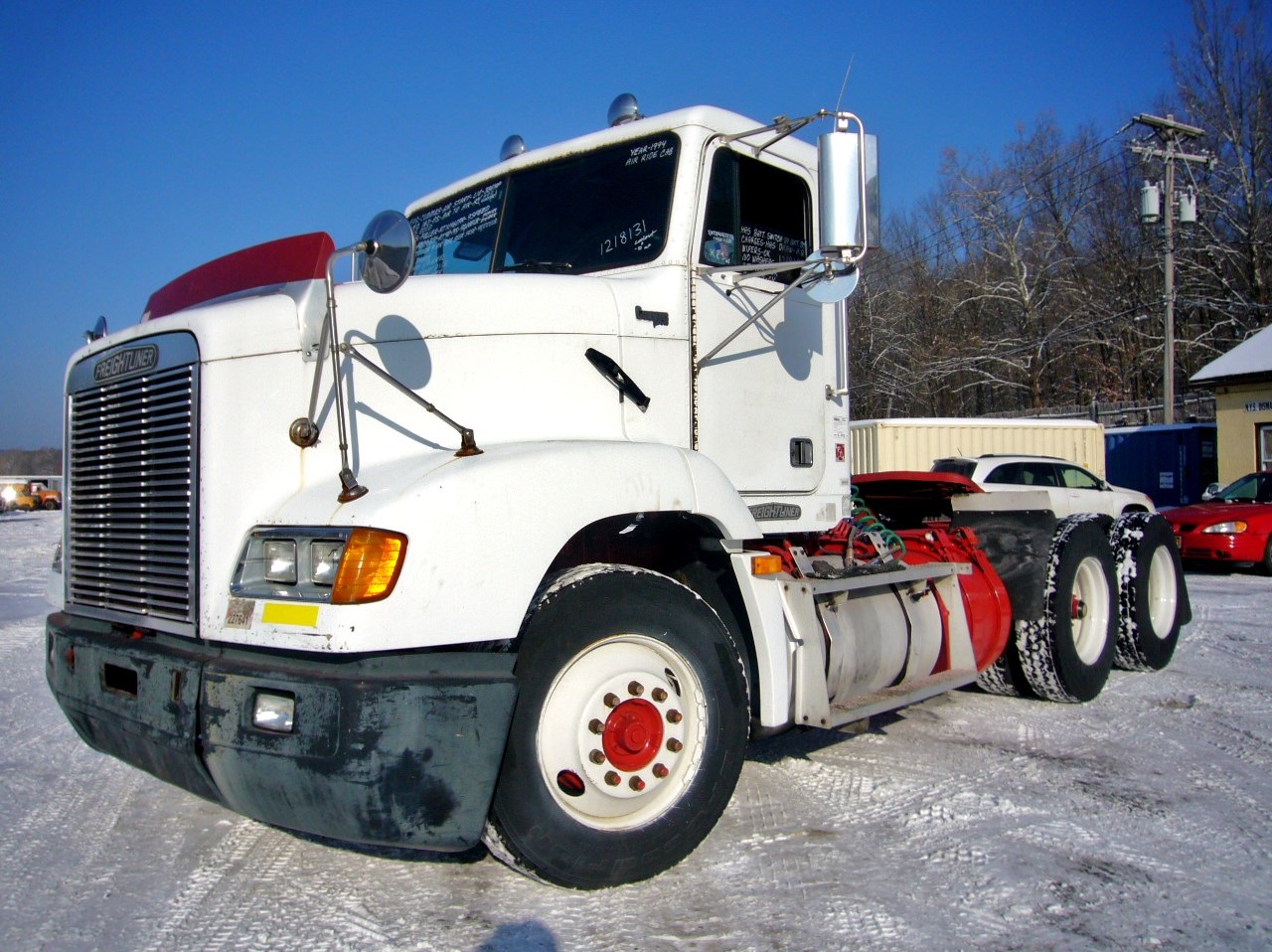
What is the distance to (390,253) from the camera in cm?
336

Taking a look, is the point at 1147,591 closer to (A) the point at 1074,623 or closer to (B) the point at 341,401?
(A) the point at 1074,623

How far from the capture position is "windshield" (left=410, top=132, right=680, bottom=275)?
447 centimetres

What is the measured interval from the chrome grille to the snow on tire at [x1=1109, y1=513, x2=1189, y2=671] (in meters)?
5.96

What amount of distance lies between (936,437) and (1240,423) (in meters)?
7.50

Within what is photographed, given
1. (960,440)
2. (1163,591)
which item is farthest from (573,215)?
(960,440)

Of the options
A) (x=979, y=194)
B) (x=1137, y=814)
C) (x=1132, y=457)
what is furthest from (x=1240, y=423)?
(x=1137, y=814)

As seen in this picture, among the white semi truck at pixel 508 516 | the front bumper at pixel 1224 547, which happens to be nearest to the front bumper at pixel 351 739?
the white semi truck at pixel 508 516

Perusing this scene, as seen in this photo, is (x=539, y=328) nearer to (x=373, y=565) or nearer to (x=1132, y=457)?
(x=373, y=565)

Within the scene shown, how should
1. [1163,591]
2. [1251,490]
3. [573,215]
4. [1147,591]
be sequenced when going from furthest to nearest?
[1251,490], [1163,591], [1147,591], [573,215]

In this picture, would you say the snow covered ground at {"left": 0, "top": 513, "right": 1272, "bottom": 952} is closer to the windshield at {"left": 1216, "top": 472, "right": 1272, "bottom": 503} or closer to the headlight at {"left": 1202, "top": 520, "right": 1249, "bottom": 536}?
the headlight at {"left": 1202, "top": 520, "right": 1249, "bottom": 536}

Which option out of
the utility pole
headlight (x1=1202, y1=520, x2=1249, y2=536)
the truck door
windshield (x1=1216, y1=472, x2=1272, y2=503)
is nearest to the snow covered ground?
the truck door

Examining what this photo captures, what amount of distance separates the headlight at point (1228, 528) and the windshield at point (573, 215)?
44.7 ft

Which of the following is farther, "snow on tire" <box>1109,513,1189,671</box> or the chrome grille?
"snow on tire" <box>1109,513,1189,671</box>

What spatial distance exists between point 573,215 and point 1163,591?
5.35 m
